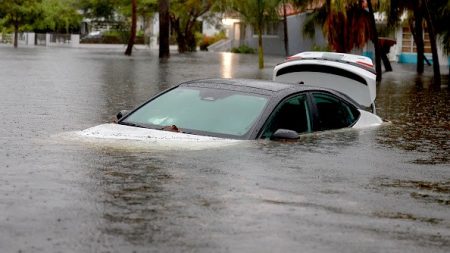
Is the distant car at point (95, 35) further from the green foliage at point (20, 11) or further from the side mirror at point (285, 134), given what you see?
the side mirror at point (285, 134)

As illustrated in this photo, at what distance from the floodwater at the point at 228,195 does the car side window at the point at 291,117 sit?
182mm

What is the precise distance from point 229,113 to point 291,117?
92 centimetres

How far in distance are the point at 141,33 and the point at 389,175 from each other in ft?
273

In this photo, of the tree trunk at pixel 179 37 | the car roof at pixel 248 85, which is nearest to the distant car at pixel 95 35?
the tree trunk at pixel 179 37

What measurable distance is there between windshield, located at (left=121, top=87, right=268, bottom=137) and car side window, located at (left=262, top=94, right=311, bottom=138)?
0.64ft

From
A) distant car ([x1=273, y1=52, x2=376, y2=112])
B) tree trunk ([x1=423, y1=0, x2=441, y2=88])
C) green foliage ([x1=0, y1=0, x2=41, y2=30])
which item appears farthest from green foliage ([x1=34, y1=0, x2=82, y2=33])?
distant car ([x1=273, y1=52, x2=376, y2=112])

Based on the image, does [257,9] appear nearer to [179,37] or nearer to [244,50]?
[179,37]

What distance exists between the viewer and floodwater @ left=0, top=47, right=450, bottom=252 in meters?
6.61

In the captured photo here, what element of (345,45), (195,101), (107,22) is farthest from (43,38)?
(195,101)

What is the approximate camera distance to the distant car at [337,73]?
1552cm

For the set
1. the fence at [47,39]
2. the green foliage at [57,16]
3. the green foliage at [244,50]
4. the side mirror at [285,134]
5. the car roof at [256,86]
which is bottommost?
the side mirror at [285,134]

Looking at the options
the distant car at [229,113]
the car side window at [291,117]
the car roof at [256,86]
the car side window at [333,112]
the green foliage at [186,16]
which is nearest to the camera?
the distant car at [229,113]

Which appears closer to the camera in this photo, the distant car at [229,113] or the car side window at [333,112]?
the distant car at [229,113]

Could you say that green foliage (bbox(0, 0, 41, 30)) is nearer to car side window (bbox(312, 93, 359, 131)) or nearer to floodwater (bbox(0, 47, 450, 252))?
floodwater (bbox(0, 47, 450, 252))
